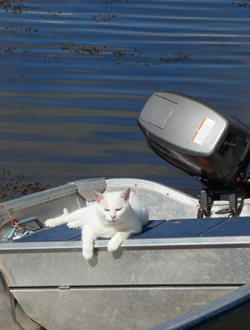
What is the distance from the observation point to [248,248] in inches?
109

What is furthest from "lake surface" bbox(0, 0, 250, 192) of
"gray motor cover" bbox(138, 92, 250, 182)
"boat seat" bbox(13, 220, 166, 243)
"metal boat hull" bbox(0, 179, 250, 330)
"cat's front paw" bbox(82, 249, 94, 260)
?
"cat's front paw" bbox(82, 249, 94, 260)

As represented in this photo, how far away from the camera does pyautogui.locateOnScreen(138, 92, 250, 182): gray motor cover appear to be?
11.6 feet

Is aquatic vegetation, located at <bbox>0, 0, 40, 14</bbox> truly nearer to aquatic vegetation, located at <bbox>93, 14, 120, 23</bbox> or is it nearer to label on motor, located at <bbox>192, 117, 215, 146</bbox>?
aquatic vegetation, located at <bbox>93, 14, 120, 23</bbox>

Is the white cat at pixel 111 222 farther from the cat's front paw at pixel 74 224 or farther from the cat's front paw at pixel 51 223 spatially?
the cat's front paw at pixel 51 223

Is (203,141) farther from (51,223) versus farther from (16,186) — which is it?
(16,186)

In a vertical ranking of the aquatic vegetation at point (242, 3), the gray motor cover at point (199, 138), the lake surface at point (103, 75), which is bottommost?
the lake surface at point (103, 75)

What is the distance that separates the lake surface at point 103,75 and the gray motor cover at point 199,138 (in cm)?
387

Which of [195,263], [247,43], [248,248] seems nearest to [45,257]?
[195,263]

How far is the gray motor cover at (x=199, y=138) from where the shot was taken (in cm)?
354

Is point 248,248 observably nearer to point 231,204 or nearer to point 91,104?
point 231,204

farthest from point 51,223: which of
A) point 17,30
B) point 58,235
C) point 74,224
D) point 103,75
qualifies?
point 17,30

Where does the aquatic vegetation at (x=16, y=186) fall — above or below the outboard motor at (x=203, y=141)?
below

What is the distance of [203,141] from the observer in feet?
11.7

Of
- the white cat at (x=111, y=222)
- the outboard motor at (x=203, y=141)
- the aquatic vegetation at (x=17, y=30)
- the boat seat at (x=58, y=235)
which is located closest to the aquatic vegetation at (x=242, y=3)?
the aquatic vegetation at (x=17, y=30)
